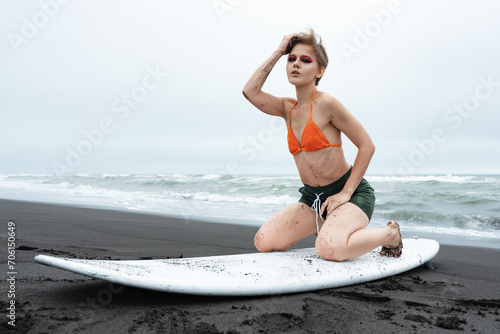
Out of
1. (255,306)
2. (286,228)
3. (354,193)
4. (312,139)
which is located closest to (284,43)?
(312,139)

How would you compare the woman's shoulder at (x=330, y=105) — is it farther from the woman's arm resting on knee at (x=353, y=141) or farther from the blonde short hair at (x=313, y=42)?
the blonde short hair at (x=313, y=42)

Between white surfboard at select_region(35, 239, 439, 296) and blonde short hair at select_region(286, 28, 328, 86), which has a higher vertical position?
blonde short hair at select_region(286, 28, 328, 86)

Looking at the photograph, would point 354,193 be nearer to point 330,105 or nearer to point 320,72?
point 330,105

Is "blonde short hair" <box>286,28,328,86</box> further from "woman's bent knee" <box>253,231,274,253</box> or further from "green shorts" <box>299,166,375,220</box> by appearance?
"woman's bent knee" <box>253,231,274,253</box>

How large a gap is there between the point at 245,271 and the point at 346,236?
87cm

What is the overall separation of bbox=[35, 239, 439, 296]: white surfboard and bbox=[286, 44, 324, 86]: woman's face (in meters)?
1.43

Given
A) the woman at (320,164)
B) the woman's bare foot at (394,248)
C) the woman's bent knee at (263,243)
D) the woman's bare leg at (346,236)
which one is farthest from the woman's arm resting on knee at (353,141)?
the woman's bent knee at (263,243)

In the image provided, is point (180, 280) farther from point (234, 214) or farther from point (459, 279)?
point (234, 214)

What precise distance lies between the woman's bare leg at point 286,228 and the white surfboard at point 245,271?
0.13m

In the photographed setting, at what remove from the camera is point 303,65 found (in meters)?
3.34

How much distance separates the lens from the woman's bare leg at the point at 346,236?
312 centimetres

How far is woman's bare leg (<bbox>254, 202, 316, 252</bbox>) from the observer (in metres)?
3.54

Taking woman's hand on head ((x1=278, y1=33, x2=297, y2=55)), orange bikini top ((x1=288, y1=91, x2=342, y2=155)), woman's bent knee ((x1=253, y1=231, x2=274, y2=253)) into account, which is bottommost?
woman's bent knee ((x1=253, y1=231, x2=274, y2=253))

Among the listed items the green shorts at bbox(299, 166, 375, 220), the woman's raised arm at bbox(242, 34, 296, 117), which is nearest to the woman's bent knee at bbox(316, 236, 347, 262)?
the green shorts at bbox(299, 166, 375, 220)
